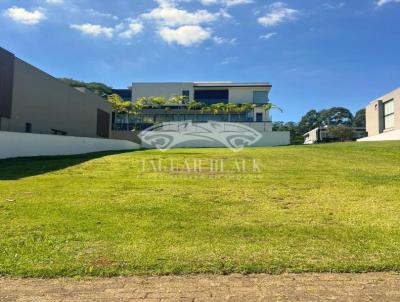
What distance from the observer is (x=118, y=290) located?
437 cm

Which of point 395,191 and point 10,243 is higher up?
point 395,191

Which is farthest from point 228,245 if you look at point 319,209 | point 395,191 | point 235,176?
point 235,176

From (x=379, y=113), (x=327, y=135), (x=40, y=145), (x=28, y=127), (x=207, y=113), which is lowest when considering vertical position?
(x=40, y=145)

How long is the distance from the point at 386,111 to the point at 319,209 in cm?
6712

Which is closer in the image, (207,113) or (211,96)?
(207,113)

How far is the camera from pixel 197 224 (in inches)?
274

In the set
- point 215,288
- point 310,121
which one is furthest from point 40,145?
point 310,121

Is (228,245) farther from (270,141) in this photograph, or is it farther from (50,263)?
(270,141)

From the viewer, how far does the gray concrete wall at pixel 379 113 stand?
2425 inches

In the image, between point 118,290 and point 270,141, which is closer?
point 118,290

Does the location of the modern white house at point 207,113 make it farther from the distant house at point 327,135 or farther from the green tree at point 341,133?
the green tree at point 341,133

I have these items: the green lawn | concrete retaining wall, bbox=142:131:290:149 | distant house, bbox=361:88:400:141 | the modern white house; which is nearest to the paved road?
the green lawn

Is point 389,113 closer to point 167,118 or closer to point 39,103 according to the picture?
point 167,118

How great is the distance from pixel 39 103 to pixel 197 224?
82.6 feet
